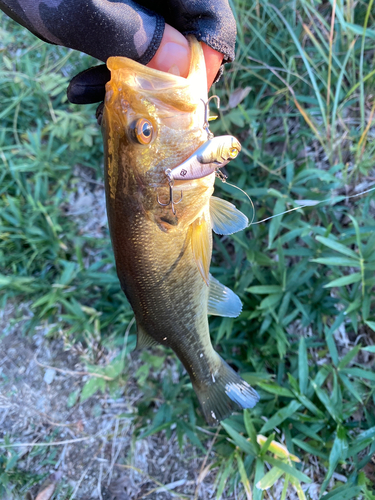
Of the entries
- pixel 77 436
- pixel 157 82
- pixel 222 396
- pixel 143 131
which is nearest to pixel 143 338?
pixel 222 396

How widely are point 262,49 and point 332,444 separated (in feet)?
9.17

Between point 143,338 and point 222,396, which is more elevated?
point 143,338

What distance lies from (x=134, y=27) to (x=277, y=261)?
1585mm

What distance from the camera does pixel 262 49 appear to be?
247 centimetres

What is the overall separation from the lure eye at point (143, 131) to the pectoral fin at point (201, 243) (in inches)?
16.5

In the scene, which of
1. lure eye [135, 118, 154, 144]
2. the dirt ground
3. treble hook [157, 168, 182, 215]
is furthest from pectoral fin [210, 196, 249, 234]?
the dirt ground

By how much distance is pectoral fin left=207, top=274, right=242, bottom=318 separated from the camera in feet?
5.53

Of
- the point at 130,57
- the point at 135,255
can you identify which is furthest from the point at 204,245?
the point at 130,57

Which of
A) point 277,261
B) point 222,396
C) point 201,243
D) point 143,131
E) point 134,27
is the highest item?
point 134,27

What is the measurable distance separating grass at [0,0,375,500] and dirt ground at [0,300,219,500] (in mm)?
149

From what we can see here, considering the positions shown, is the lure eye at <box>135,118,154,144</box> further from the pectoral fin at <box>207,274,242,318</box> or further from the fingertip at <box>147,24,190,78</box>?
the pectoral fin at <box>207,274,242,318</box>

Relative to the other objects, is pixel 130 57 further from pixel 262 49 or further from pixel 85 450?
pixel 85 450

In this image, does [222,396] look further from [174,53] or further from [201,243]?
[174,53]

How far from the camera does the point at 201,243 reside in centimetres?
144
